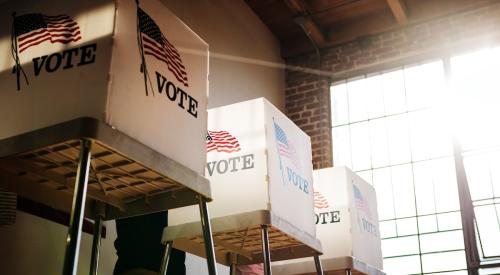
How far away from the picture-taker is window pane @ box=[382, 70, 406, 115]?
4891mm

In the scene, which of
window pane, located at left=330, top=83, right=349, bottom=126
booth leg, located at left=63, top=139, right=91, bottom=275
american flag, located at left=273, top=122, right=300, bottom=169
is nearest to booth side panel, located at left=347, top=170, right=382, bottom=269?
american flag, located at left=273, top=122, right=300, bottom=169

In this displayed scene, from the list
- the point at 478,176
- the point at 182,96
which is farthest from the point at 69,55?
the point at 478,176

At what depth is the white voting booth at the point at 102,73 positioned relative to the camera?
4.35 feet

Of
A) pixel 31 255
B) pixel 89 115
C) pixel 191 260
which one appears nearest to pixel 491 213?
pixel 191 260

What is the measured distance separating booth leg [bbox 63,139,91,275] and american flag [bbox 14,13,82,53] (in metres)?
0.31

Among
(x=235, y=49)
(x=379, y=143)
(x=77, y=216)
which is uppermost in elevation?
(x=235, y=49)

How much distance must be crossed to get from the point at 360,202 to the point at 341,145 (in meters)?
1.96

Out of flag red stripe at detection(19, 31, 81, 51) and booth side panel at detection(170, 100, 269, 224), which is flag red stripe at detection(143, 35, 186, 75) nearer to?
flag red stripe at detection(19, 31, 81, 51)

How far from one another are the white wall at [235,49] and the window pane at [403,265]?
5.19 feet

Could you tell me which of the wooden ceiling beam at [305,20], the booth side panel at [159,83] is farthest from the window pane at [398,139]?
the booth side panel at [159,83]

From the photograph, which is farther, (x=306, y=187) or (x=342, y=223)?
(x=342, y=223)

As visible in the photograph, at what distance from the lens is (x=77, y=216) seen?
1171 mm

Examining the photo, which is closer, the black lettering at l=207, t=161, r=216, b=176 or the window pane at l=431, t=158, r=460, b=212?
the black lettering at l=207, t=161, r=216, b=176

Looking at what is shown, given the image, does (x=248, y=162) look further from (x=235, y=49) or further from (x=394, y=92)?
(x=394, y=92)
